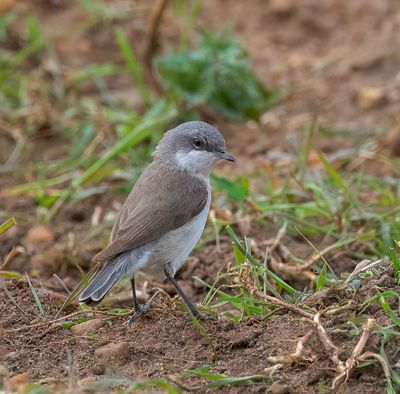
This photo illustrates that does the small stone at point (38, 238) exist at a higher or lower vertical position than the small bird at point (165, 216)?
lower

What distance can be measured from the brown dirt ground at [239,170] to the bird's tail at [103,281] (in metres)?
0.23

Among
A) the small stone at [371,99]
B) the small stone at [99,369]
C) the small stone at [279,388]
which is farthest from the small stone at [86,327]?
the small stone at [371,99]

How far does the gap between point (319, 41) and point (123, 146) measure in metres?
4.27

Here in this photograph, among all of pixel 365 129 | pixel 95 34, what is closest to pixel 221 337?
pixel 365 129

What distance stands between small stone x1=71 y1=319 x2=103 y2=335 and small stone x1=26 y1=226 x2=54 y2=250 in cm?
205

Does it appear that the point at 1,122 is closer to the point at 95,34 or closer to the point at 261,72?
the point at 95,34

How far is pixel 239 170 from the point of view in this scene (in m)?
8.66

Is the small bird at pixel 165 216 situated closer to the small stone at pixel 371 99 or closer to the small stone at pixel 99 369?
the small stone at pixel 99 369

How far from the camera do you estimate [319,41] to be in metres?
11.4

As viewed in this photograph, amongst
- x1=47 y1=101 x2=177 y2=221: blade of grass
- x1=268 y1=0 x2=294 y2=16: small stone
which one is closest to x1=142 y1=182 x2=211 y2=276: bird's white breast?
x1=47 y1=101 x2=177 y2=221: blade of grass

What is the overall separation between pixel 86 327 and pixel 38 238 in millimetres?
2260

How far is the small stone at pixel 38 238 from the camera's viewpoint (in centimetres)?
735

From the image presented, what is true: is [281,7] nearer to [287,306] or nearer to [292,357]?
[287,306]

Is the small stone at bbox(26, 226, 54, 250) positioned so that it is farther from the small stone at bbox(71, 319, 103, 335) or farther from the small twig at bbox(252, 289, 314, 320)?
the small twig at bbox(252, 289, 314, 320)
